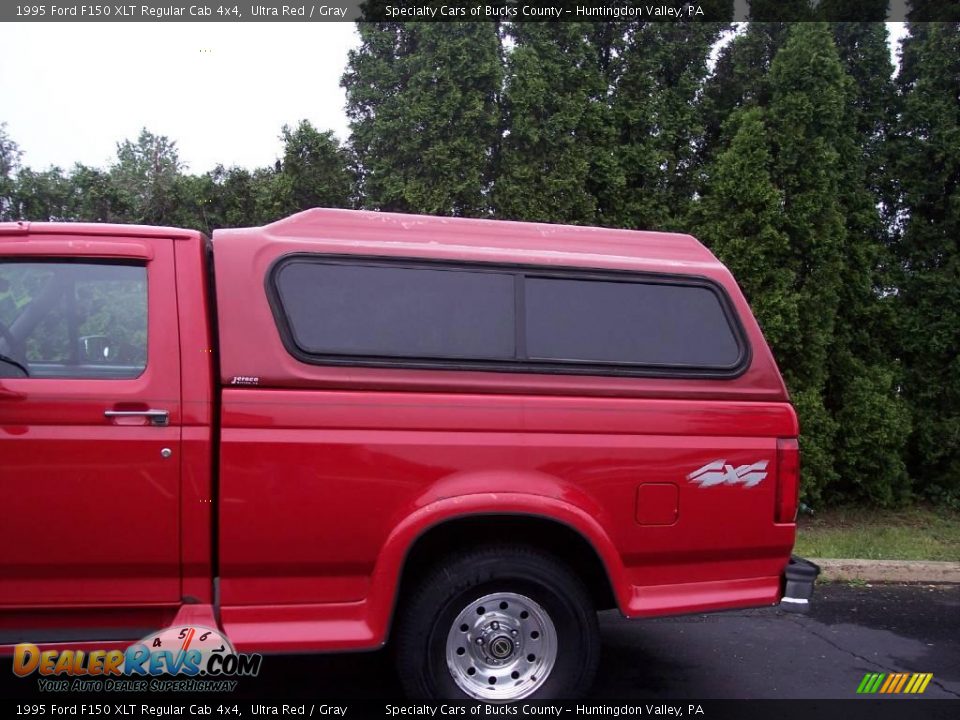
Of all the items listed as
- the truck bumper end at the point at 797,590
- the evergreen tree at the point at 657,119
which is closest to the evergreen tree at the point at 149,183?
the evergreen tree at the point at 657,119

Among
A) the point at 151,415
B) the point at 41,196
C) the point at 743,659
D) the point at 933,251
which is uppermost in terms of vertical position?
the point at 41,196

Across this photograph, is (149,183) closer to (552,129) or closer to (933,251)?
(552,129)

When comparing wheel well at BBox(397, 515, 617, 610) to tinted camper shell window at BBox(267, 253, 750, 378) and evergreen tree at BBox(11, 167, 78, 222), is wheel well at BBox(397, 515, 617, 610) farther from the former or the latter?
evergreen tree at BBox(11, 167, 78, 222)

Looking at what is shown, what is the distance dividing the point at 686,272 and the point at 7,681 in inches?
160

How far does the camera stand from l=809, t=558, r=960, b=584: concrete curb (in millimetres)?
6160

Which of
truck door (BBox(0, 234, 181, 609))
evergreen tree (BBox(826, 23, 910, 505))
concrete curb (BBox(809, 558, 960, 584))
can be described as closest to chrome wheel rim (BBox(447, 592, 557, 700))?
truck door (BBox(0, 234, 181, 609))

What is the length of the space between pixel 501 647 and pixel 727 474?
1.28 metres

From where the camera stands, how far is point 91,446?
119 inches

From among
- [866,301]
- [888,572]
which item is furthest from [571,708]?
[866,301]

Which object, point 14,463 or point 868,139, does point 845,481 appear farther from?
point 14,463

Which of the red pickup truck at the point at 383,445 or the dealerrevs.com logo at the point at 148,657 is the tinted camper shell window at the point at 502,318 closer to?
the red pickup truck at the point at 383,445

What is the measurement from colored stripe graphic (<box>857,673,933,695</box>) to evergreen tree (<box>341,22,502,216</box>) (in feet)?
17.2

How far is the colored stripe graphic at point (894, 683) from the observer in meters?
4.08

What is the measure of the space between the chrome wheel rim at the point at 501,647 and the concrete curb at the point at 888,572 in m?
3.71
